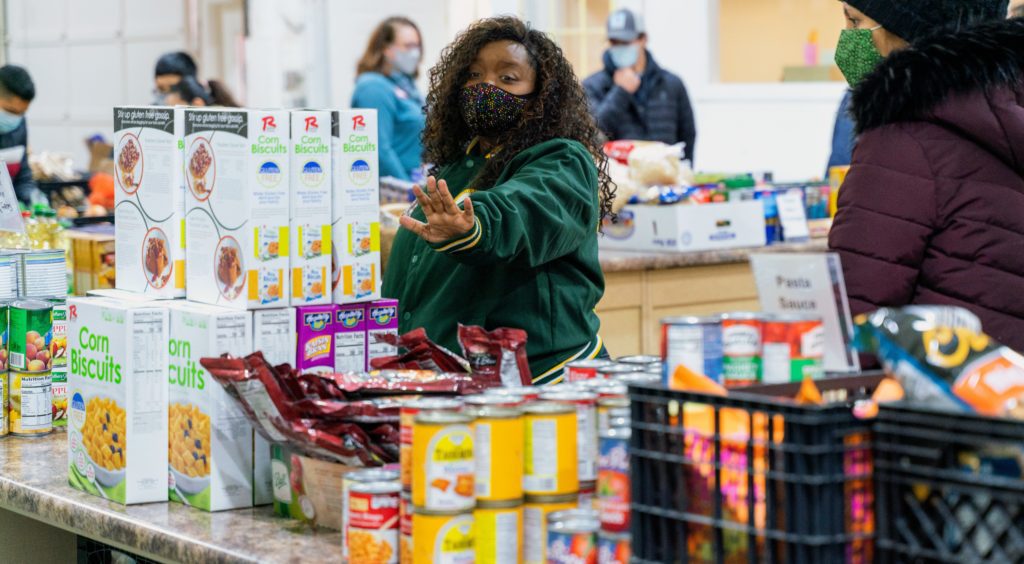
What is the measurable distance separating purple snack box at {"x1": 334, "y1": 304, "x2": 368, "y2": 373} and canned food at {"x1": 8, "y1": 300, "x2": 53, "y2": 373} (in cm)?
90

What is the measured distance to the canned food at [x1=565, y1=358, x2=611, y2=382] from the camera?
7.68 ft

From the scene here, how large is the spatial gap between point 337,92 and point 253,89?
1.01 m

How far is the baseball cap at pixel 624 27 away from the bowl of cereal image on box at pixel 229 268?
19.6 feet

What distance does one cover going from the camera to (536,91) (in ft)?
10.7

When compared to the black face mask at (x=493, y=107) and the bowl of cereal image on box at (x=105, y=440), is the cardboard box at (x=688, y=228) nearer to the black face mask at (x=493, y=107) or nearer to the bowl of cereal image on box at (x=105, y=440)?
the black face mask at (x=493, y=107)

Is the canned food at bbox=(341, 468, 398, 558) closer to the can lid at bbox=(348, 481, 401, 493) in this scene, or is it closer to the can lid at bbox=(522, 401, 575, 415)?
the can lid at bbox=(348, 481, 401, 493)

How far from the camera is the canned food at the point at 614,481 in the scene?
1.83 metres

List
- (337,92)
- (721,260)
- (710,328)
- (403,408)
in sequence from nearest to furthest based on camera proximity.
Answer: (710,328), (403,408), (721,260), (337,92)

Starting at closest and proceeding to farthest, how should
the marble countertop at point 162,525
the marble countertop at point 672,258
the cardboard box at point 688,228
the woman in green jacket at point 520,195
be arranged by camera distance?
1. the marble countertop at point 162,525
2. the woman in green jacket at point 520,195
3. the marble countertop at point 672,258
4. the cardboard box at point 688,228

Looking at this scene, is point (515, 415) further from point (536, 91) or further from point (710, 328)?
point (536, 91)

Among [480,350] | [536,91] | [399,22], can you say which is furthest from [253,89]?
[480,350]

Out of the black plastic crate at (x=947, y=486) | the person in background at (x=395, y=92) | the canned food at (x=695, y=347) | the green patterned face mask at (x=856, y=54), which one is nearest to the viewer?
the black plastic crate at (x=947, y=486)

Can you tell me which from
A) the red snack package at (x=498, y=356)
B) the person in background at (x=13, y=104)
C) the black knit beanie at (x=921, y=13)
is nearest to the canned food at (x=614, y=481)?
the red snack package at (x=498, y=356)

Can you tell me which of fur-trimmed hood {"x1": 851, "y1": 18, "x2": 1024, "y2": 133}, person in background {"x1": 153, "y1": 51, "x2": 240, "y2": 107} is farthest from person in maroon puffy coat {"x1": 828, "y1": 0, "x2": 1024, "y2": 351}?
person in background {"x1": 153, "y1": 51, "x2": 240, "y2": 107}
